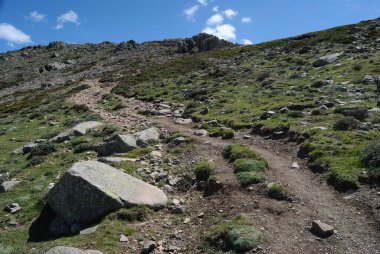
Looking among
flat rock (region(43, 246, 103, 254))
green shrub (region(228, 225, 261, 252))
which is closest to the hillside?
green shrub (region(228, 225, 261, 252))

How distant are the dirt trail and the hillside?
0.05m

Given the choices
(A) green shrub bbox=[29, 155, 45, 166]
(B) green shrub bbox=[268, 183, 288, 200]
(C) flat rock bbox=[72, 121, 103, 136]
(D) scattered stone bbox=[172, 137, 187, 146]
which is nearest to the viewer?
(B) green shrub bbox=[268, 183, 288, 200]

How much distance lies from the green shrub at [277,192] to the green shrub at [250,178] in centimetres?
94

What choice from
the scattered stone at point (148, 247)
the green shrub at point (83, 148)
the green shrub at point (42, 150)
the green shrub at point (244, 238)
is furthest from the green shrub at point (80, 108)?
the green shrub at point (244, 238)

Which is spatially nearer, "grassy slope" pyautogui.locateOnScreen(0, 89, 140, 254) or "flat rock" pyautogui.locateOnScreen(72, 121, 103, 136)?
"grassy slope" pyautogui.locateOnScreen(0, 89, 140, 254)

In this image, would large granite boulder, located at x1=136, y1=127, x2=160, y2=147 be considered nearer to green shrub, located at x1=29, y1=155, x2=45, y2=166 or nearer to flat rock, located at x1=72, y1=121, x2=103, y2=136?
green shrub, located at x1=29, y1=155, x2=45, y2=166

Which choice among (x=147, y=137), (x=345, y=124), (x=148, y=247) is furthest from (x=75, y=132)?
(x=345, y=124)

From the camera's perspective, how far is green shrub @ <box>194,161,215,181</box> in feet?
54.0

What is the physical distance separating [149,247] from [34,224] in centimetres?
504

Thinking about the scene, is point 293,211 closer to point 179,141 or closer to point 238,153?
point 238,153

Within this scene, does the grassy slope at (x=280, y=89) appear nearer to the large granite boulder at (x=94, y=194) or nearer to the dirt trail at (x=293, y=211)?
the dirt trail at (x=293, y=211)

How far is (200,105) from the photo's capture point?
33312mm

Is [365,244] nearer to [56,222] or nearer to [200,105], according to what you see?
[56,222]

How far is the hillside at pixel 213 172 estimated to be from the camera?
11797mm
